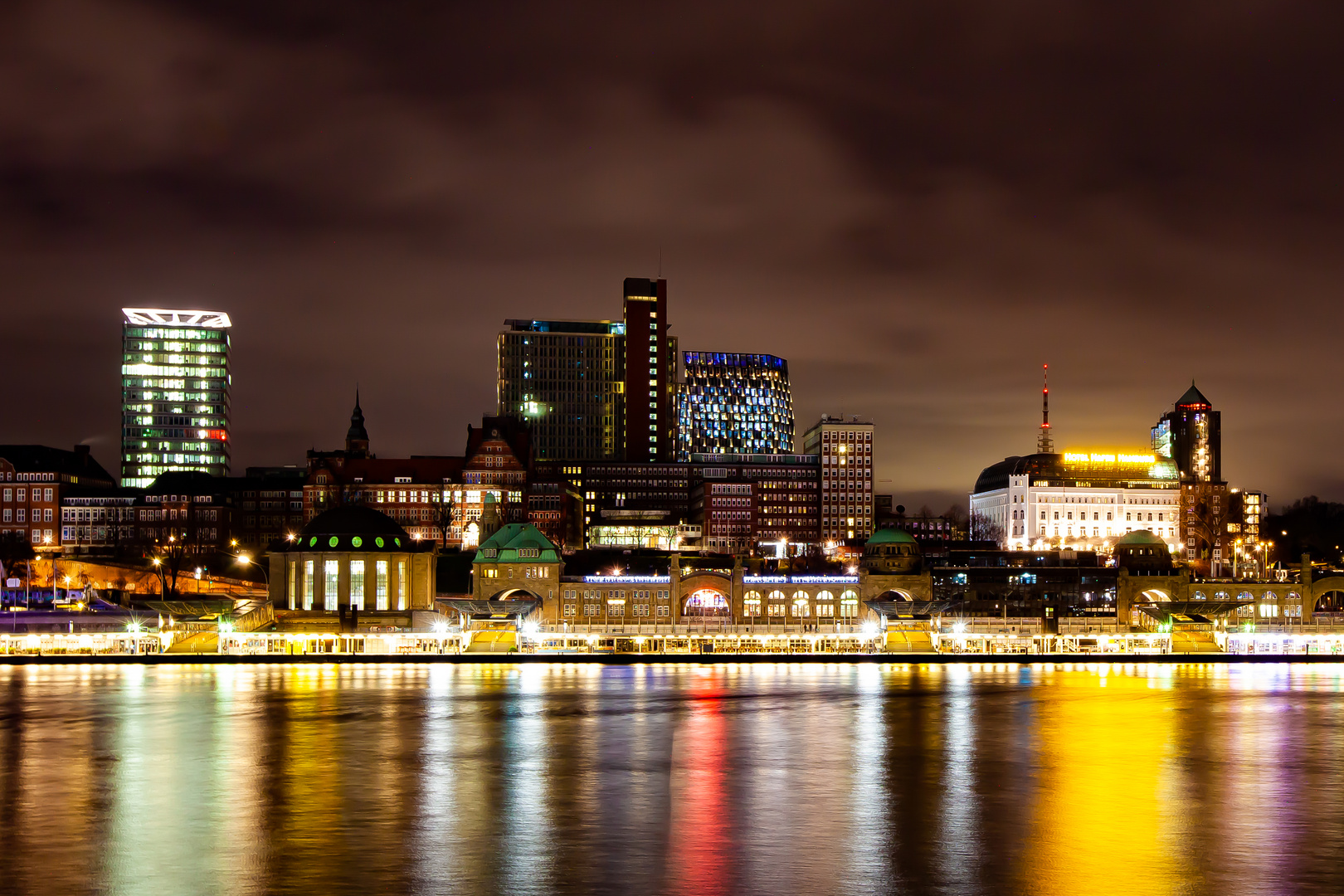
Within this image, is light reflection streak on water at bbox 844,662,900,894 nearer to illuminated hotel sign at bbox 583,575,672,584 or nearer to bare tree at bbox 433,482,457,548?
illuminated hotel sign at bbox 583,575,672,584

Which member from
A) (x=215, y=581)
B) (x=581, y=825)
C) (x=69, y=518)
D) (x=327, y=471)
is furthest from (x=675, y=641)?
(x=69, y=518)

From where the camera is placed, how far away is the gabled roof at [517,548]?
137 metres

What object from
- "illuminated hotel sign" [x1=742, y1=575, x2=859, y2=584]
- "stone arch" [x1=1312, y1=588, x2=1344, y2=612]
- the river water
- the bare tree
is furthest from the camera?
the bare tree

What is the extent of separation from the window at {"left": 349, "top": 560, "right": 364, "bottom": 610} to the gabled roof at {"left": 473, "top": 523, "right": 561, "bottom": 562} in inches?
511

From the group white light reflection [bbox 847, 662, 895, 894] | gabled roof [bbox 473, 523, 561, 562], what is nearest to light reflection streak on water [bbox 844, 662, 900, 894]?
white light reflection [bbox 847, 662, 895, 894]

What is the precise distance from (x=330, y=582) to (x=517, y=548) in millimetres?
19325

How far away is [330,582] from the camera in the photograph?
12781cm

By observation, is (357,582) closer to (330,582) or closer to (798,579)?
(330,582)

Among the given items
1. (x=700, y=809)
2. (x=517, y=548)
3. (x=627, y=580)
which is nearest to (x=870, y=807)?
(x=700, y=809)

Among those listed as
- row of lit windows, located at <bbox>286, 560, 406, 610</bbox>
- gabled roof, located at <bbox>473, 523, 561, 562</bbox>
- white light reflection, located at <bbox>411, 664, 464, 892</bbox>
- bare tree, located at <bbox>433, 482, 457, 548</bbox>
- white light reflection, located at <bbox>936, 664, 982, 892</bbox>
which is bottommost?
white light reflection, located at <bbox>936, 664, 982, 892</bbox>

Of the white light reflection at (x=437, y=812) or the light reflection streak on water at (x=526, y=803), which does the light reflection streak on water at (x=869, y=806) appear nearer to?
the light reflection streak on water at (x=526, y=803)

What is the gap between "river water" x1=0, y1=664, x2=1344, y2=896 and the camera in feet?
114

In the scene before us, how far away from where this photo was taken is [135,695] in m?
78.6

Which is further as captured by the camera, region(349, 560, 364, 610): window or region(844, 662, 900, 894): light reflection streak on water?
region(349, 560, 364, 610): window
